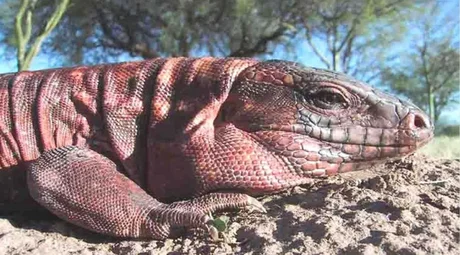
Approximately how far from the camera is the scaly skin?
3369mm

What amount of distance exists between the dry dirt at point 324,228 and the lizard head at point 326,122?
0.66ft

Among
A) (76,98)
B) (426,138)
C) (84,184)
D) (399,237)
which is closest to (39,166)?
(84,184)

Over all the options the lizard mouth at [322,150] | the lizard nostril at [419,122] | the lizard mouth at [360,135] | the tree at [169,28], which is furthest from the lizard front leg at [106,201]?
the tree at [169,28]

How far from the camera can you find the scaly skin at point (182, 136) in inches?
133

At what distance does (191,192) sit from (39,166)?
0.87 metres

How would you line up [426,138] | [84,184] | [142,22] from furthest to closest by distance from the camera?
[142,22] < [426,138] < [84,184]

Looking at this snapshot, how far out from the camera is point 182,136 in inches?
140

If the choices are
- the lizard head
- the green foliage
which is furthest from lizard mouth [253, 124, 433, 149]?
the green foliage

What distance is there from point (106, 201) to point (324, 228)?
1152 mm

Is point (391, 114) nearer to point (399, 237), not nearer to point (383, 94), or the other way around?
point (383, 94)

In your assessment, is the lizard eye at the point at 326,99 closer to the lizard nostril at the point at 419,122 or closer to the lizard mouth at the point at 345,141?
the lizard mouth at the point at 345,141

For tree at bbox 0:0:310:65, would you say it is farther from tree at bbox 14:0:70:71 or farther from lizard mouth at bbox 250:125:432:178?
lizard mouth at bbox 250:125:432:178

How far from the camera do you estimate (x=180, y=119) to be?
366 centimetres

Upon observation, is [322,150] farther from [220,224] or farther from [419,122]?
[220,224]
